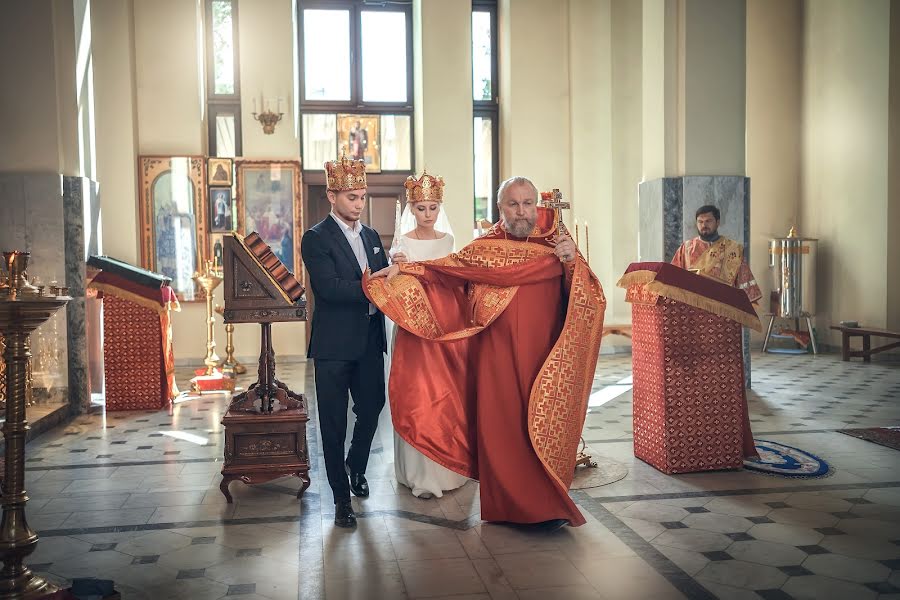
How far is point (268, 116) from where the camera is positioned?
11852 mm

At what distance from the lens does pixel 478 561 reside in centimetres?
382

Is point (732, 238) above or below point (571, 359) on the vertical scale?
above

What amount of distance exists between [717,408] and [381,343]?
7.58ft

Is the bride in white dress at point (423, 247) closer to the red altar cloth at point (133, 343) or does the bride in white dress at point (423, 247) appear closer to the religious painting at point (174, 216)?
the red altar cloth at point (133, 343)

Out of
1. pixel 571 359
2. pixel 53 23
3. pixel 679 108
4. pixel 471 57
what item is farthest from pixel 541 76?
pixel 571 359

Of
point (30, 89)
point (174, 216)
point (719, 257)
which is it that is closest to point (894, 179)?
point (719, 257)

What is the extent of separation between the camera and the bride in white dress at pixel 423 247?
5.00 metres

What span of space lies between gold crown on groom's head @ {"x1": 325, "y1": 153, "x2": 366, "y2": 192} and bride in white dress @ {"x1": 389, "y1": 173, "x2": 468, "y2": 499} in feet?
1.62

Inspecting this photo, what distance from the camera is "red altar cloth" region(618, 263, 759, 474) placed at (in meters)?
5.23

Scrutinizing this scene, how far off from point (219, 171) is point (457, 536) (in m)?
9.05

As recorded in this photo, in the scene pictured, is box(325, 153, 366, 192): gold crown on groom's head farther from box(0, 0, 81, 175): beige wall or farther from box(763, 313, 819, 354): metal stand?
box(763, 313, 819, 354): metal stand

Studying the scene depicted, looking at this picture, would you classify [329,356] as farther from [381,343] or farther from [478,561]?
[478,561]

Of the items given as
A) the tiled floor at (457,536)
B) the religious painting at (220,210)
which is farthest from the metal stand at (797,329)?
the religious painting at (220,210)

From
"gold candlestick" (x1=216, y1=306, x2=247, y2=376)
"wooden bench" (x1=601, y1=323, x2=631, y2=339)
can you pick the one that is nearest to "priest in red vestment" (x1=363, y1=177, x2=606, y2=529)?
"gold candlestick" (x1=216, y1=306, x2=247, y2=376)
